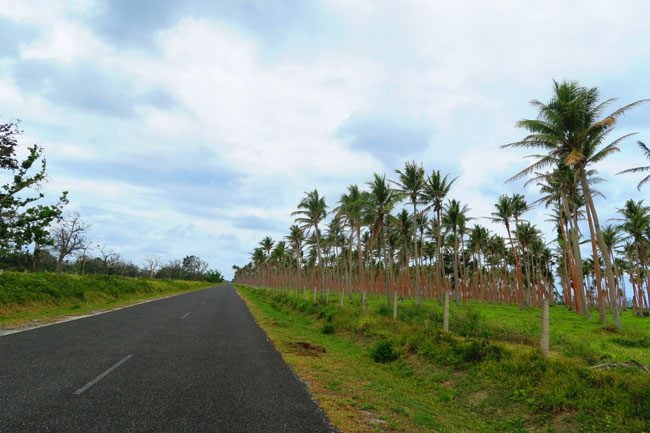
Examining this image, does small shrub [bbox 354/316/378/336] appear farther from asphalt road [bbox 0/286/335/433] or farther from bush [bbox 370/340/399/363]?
asphalt road [bbox 0/286/335/433]

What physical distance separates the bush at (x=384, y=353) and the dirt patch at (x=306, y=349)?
1.87 metres

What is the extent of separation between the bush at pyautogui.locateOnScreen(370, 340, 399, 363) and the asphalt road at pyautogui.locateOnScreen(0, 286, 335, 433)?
11.1 ft

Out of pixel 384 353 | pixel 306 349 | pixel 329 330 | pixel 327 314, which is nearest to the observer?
pixel 384 353

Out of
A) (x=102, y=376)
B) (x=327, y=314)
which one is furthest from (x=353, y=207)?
(x=102, y=376)

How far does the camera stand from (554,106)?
20.4 m

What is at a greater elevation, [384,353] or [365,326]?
[365,326]

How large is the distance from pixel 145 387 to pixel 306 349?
6584mm

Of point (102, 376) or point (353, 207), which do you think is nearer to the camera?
point (102, 376)

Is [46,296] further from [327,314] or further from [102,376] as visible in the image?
[102,376]

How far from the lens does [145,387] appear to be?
21.0 feet

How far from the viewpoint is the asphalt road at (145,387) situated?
4859 mm

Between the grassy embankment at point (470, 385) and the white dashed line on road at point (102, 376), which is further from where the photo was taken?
the grassy embankment at point (470, 385)

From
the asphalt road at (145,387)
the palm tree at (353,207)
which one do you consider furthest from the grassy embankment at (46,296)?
the palm tree at (353,207)

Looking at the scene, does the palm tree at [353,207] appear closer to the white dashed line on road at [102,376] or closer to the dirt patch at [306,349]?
the dirt patch at [306,349]
